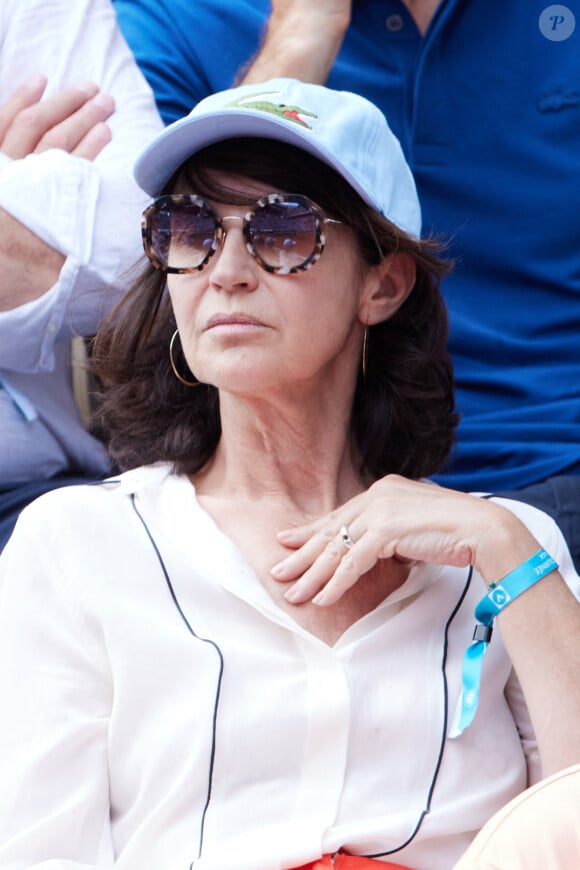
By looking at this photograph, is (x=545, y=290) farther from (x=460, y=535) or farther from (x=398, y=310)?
(x=460, y=535)

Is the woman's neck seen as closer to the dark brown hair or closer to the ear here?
the dark brown hair

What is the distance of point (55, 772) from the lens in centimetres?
208

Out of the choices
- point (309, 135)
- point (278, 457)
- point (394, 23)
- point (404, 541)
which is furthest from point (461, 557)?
point (394, 23)

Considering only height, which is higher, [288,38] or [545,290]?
[288,38]

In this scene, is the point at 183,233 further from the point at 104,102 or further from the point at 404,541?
the point at 104,102

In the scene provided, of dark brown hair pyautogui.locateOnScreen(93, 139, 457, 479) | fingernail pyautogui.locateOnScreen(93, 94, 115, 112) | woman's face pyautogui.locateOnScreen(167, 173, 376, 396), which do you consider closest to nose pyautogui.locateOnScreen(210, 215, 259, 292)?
woman's face pyautogui.locateOnScreen(167, 173, 376, 396)

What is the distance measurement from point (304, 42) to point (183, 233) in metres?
1.01

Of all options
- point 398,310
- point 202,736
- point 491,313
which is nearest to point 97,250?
point 398,310

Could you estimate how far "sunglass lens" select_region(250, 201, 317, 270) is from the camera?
2254mm

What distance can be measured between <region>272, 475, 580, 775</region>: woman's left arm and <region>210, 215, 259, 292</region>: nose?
0.39 m

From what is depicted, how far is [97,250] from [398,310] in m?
0.66

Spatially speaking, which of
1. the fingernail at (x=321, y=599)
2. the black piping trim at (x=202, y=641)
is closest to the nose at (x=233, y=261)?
the black piping trim at (x=202, y=641)

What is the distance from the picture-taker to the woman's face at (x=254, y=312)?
228cm

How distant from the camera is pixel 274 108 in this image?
2.30 m
